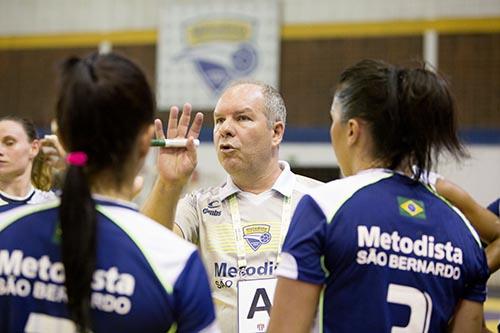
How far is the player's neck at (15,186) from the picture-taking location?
458 centimetres

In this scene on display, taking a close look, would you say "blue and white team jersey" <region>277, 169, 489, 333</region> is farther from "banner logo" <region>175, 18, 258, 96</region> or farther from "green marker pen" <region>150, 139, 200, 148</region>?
"banner logo" <region>175, 18, 258, 96</region>

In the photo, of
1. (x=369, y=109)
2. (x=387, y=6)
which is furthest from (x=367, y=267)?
(x=387, y=6)

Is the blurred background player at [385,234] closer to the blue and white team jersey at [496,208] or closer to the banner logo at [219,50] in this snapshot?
the blue and white team jersey at [496,208]

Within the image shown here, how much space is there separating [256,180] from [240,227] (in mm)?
271

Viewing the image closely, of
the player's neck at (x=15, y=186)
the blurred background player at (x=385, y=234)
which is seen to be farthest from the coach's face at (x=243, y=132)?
the player's neck at (x=15, y=186)

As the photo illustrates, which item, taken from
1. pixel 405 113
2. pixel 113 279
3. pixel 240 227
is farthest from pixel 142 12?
pixel 113 279

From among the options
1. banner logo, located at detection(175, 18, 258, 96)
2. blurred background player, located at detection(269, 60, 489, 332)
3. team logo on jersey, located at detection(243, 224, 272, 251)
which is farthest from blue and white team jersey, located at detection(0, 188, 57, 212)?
banner logo, located at detection(175, 18, 258, 96)

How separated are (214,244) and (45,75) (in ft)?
42.5

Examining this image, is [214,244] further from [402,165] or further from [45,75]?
[45,75]

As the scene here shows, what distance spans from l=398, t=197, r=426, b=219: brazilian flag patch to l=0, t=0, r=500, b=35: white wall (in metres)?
11.7

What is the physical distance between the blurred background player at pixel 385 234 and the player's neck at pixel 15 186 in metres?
2.95

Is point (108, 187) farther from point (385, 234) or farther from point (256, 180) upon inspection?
point (256, 180)

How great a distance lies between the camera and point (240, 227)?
318cm

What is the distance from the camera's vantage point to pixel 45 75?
15.2m
